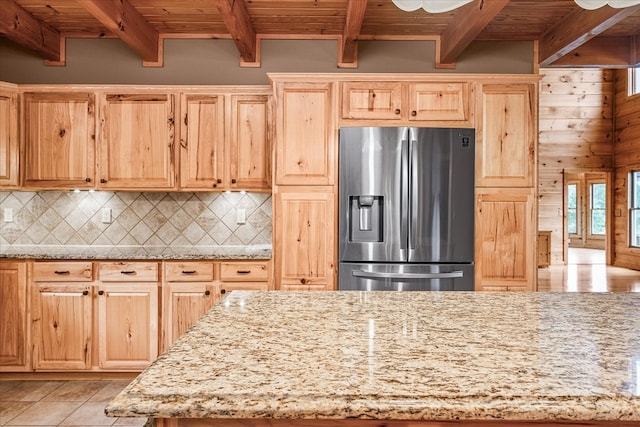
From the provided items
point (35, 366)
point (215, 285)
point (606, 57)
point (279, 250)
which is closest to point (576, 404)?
point (279, 250)

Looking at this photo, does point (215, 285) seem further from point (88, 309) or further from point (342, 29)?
point (342, 29)

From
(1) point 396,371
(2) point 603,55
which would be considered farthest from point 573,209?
(1) point 396,371

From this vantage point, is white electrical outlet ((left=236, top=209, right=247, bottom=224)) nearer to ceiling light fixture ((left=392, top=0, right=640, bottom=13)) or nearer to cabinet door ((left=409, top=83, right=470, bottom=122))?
cabinet door ((left=409, top=83, right=470, bottom=122))

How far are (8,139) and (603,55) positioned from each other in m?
4.84

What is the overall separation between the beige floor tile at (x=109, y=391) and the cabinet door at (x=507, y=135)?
2.94m

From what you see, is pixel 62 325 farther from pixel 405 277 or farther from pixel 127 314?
pixel 405 277

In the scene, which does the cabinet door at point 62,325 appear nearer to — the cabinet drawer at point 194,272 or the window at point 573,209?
the cabinet drawer at point 194,272

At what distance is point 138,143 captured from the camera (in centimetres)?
336

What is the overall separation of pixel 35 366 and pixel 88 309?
1.81 ft

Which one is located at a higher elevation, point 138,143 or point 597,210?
point 138,143

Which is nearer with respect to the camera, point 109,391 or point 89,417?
point 89,417

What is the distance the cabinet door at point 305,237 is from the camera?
3115 mm

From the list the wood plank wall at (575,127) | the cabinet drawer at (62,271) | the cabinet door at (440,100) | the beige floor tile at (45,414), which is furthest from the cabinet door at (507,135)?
the wood plank wall at (575,127)

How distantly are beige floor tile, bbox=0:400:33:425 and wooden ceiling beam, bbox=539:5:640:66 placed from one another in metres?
4.38
